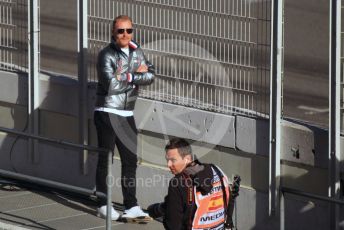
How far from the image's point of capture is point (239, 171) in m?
11.3

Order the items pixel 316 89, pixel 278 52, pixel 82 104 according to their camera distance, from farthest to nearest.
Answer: pixel 316 89, pixel 82 104, pixel 278 52

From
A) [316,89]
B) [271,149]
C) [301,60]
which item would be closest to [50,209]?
[271,149]

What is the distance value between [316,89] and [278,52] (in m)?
3.61

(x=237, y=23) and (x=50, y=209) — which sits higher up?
(x=237, y=23)

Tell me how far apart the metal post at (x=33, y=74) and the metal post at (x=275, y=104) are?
3.33 meters

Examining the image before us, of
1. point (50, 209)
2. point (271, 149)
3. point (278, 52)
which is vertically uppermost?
point (278, 52)

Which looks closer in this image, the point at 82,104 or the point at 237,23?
the point at 237,23

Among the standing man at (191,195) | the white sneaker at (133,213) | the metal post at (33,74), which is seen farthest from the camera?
the metal post at (33,74)

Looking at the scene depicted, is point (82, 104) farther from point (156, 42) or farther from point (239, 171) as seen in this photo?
point (239, 171)

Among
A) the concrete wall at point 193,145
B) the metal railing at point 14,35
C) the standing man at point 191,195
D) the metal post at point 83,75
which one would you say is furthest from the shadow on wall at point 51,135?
the standing man at point 191,195

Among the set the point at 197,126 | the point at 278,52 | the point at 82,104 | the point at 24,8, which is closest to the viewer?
the point at 278,52

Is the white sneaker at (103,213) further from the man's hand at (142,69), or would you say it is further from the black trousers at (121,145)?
the man's hand at (142,69)

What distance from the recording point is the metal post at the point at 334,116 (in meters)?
10.3

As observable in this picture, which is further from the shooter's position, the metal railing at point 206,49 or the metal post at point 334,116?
the metal railing at point 206,49
